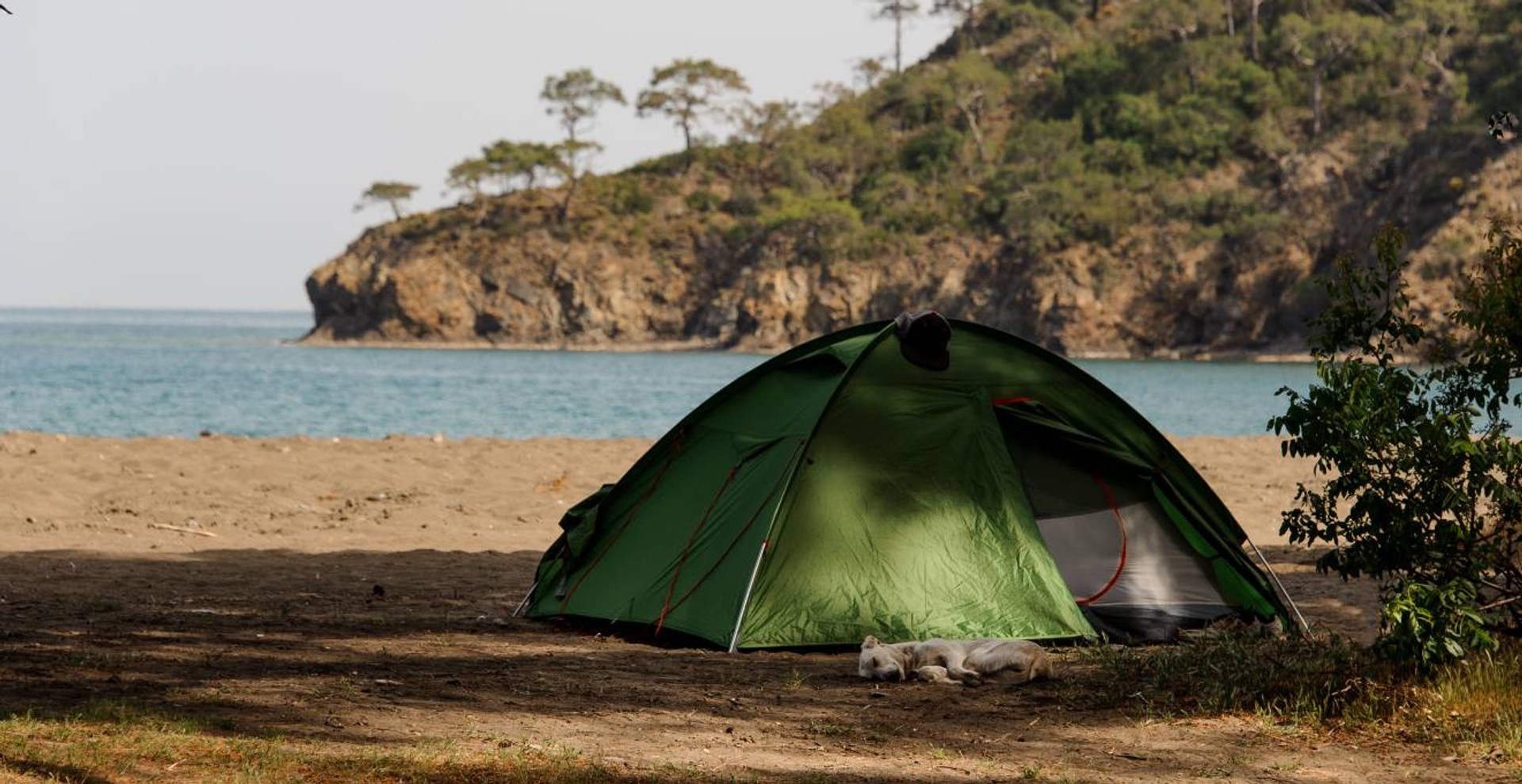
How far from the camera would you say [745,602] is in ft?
26.6

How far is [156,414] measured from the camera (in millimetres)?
40500

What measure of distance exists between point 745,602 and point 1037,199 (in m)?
81.4

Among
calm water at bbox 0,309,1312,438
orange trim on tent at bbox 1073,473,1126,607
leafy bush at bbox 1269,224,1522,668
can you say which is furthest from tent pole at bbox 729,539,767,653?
calm water at bbox 0,309,1312,438

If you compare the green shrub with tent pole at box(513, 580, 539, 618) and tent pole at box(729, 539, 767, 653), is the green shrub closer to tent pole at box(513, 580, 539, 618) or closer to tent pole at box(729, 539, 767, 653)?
tent pole at box(513, 580, 539, 618)

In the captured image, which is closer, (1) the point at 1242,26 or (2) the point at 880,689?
(2) the point at 880,689

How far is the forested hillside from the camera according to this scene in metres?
80.8

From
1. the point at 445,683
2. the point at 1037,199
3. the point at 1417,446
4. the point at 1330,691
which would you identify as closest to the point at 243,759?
the point at 445,683

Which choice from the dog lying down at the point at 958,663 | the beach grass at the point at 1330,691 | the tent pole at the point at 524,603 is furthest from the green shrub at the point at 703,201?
the beach grass at the point at 1330,691

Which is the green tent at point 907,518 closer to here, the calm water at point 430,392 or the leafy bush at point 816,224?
the calm water at point 430,392

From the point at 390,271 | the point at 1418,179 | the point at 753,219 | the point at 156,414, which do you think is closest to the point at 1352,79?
the point at 1418,179

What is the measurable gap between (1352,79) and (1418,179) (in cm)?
1126

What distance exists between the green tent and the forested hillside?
216 ft

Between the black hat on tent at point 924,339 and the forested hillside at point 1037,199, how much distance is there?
6662 centimetres

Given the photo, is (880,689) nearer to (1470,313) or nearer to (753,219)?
(1470,313)
